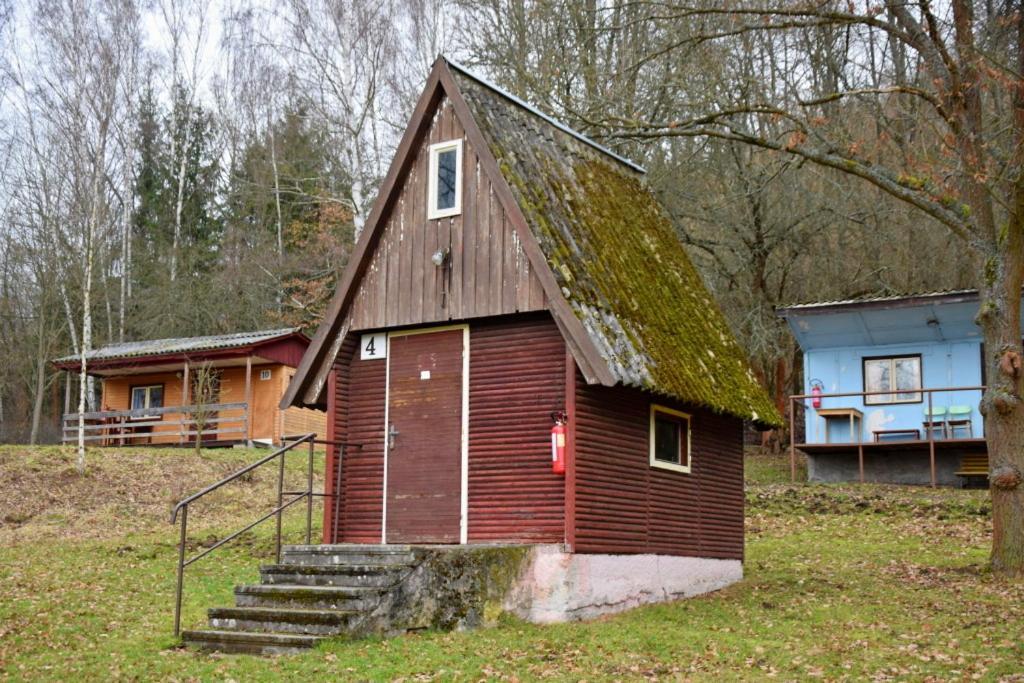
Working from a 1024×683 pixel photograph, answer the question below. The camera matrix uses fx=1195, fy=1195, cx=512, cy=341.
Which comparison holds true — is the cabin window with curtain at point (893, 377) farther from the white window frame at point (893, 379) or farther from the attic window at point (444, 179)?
the attic window at point (444, 179)

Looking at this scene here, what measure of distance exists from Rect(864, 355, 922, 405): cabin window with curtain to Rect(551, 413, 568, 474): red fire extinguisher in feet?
50.1

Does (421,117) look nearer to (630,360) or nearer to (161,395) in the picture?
(630,360)

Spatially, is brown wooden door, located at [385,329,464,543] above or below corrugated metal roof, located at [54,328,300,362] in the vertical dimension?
below

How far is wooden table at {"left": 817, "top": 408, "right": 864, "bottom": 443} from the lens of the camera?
27.2 m

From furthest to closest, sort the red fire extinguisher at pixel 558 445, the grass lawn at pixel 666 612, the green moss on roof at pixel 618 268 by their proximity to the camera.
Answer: the green moss on roof at pixel 618 268 → the red fire extinguisher at pixel 558 445 → the grass lawn at pixel 666 612

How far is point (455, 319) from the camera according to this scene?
1505cm

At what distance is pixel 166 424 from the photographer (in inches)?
1399

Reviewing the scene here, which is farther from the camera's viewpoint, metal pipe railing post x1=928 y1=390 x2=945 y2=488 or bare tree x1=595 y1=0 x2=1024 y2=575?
metal pipe railing post x1=928 y1=390 x2=945 y2=488

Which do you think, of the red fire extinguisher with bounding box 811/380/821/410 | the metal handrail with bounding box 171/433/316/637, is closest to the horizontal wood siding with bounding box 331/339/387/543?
the metal handrail with bounding box 171/433/316/637

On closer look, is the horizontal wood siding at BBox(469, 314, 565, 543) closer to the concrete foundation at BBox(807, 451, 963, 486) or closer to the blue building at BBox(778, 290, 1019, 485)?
the blue building at BBox(778, 290, 1019, 485)

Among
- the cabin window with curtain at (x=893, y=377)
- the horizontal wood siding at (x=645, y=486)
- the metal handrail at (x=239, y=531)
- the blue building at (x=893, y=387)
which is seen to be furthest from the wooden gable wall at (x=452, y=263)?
the cabin window with curtain at (x=893, y=377)

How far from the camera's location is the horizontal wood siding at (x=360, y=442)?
15.5m

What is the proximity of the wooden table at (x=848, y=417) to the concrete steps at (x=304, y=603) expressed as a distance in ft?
54.0

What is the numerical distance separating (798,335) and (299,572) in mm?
17754
